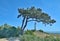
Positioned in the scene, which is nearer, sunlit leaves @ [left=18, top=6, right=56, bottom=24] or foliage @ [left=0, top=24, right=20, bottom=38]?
foliage @ [left=0, top=24, right=20, bottom=38]

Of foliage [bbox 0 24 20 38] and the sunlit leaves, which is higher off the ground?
the sunlit leaves

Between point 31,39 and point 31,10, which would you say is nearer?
point 31,39

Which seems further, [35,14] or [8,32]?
[35,14]

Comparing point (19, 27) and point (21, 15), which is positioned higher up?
point (21, 15)

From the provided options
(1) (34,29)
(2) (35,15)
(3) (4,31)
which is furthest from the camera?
(1) (34,29)

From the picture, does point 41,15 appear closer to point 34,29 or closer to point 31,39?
point 34,29

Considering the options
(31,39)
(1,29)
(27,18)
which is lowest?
(31,39)

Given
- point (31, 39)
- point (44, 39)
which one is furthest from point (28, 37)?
point (44, 39)

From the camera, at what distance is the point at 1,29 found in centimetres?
3088

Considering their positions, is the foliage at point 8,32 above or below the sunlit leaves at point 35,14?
below

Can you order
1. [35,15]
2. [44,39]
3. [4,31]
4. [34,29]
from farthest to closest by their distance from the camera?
1. [34,29]
2. [35,15]
3. [4,31]
4. [44,39]

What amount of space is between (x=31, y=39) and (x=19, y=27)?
12.6 metres

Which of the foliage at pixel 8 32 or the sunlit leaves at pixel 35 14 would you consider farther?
the sunlit leaves at pixel 35 14

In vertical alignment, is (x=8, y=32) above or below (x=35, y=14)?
below
